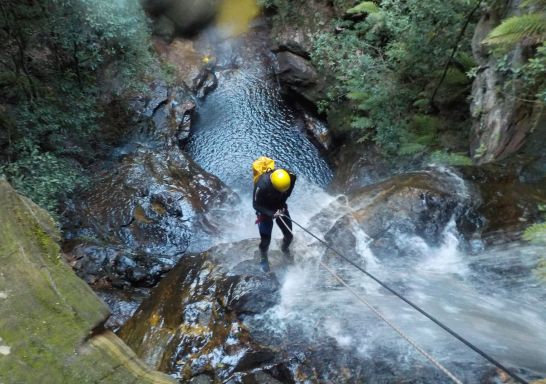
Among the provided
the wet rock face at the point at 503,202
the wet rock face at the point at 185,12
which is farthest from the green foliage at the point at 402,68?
the wet rock face at the point at 185,12

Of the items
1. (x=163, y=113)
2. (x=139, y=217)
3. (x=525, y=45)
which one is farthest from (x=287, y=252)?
(x=163, y=113)

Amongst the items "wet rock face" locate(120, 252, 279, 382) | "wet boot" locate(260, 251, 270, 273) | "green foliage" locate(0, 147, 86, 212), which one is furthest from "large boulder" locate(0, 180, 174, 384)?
"green foliage" locate(0, 147, 86, 212)

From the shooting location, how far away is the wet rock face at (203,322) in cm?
479

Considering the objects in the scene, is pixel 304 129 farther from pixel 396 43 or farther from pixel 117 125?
pixel 117 125

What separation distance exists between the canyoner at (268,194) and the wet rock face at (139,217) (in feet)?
9.32

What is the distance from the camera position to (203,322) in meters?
5.36

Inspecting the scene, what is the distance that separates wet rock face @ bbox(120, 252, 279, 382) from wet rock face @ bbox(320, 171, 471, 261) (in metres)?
1.87

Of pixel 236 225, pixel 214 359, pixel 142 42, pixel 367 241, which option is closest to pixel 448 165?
pixel 367 241

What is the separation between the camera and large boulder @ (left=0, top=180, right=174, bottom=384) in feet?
7.46

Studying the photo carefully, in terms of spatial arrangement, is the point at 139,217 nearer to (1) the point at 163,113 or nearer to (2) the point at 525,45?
(1) the point at 163,113

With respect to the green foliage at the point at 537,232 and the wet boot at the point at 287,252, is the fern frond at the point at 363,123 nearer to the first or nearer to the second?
the wet boot at the point at 287,252

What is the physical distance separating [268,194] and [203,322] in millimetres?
1922

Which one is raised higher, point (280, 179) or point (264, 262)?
point (280, 179)

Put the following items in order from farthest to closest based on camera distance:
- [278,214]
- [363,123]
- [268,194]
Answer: [363,123] → [278,214] → [268,194]
